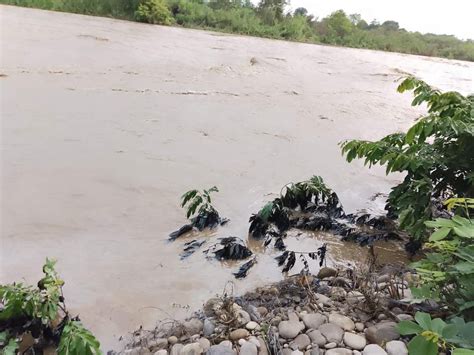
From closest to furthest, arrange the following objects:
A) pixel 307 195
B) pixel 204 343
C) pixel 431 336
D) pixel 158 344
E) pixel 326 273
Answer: pixel 431 336 → pixel 204 343 → pixel 158 344 → pixel 326 273 → pixel 307 195

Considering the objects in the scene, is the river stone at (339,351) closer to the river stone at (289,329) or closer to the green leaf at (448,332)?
the river stone at (289,329)

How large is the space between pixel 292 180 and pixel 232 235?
4.81ft

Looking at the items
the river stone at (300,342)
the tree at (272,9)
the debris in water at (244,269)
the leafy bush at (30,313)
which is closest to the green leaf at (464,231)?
the river stone at (300,342)

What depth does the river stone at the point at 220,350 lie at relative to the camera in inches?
74.2

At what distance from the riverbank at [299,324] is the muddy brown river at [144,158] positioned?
0.91ft

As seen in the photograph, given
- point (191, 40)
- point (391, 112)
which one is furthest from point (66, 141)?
point (191, 40)

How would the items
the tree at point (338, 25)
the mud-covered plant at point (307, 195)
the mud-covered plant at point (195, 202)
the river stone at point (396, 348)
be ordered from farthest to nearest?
1. the tree at point (338, 25)
2. the mud-covered plant at point (307, 195)
3. the mud-covered plant at point (195, 202)
4. the river stone at point (396, 348)

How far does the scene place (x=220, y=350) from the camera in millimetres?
1900

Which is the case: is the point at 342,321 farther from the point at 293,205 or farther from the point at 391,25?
the point at 391,25

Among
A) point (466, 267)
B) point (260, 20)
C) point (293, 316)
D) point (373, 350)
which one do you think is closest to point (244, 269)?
point (293, 316)

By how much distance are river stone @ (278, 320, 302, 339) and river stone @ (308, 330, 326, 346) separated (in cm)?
7

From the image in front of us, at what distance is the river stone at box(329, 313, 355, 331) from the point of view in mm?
2041

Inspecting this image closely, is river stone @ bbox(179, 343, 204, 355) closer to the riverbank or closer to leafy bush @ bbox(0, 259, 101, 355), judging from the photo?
the riverbank

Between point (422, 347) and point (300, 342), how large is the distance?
0.86 metres
